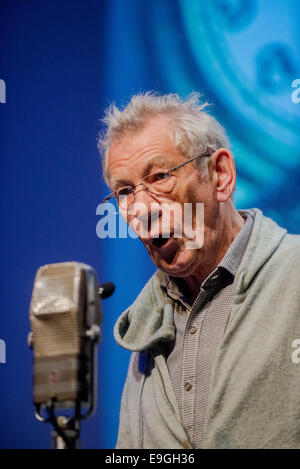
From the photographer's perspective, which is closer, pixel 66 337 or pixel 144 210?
pixel 66 337

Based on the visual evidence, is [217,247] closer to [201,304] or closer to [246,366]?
[201,304]

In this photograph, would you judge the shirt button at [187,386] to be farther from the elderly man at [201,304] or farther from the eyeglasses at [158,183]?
the eyeglasses at [158,183]

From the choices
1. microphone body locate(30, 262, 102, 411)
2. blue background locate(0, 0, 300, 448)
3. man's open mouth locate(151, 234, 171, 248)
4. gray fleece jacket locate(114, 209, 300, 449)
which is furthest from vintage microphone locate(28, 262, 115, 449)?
blue background locate(0, 0, 300, 448)

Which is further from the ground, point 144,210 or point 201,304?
point 144,210

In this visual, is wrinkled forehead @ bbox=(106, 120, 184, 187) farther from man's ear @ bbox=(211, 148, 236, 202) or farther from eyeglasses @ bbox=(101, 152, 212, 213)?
man's ear @ bbox=(211, 148, 236, 202)

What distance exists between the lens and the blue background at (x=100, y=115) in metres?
1.90

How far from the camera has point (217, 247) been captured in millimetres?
1651

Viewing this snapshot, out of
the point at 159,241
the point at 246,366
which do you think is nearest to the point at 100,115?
the point at 159,241

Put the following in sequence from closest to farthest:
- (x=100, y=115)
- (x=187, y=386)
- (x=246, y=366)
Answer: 1. (x=246, y=366)
2. (x=187, y=386)
3. (x=100, y=115)

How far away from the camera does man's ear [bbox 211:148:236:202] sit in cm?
169

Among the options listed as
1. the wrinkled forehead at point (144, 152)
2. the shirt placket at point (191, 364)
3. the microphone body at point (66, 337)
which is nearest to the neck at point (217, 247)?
the shirt placket at point (191, 364)

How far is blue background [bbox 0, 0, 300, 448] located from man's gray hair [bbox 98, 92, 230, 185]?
207 millimetres

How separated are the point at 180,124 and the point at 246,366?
79 centimetres
